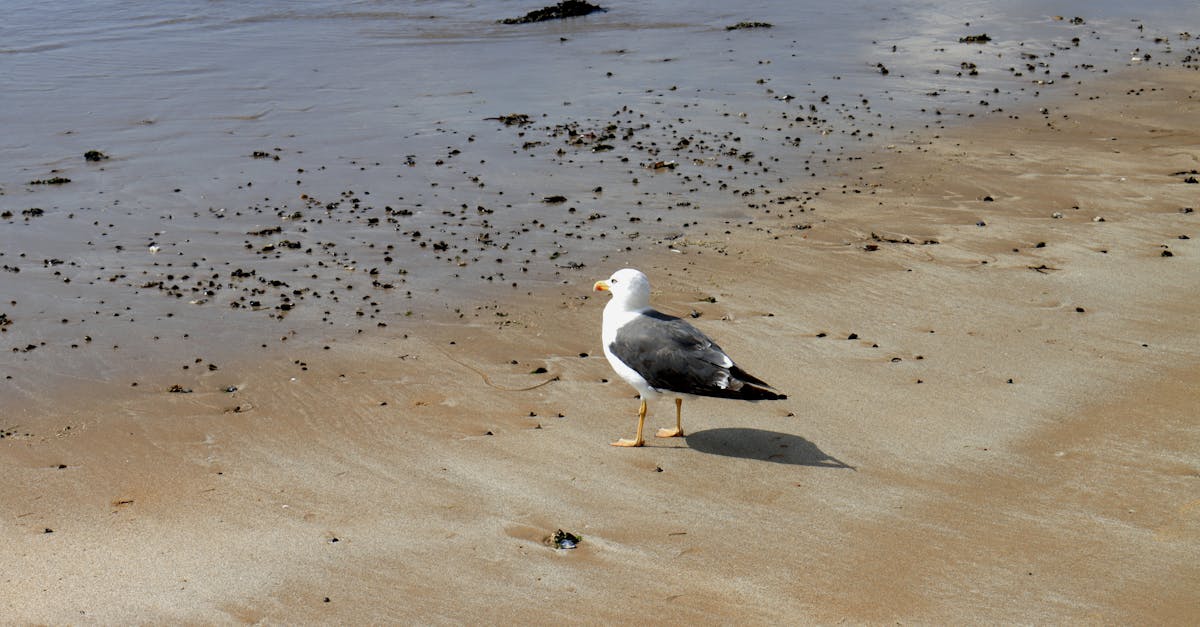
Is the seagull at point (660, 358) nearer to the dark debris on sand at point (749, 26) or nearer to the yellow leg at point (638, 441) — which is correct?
the yellow leg at point (638, 441)

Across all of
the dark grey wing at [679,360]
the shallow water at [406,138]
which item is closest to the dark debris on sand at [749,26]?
the shallow water at [406,138]

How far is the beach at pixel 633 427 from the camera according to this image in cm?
537

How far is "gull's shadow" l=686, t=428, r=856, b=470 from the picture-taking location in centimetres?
661

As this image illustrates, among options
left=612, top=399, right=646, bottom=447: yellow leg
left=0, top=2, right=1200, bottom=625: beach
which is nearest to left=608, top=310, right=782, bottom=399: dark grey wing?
left=612, top=399, right=646, bottom=447: yellow leg

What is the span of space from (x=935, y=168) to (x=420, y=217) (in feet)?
17.6

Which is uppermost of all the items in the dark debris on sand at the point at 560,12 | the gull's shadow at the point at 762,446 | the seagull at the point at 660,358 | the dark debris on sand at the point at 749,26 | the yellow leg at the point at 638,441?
the dark debris on sand at the point at 560,12

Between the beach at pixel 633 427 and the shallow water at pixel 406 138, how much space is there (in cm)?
9

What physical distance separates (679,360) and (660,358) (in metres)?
0.11

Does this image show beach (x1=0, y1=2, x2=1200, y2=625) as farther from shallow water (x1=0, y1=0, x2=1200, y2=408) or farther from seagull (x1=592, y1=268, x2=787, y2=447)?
seagull (x1=592, y1=268, x2=787, y2=447)

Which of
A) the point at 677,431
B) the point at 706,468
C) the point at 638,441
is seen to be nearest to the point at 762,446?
the point at 706,468

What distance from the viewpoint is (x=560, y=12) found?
2205cm

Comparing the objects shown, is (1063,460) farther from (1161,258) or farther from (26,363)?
(26,363)

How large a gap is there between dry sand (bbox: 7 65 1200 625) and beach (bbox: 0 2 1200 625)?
0.8 inches

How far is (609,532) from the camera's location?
5.85 metres
